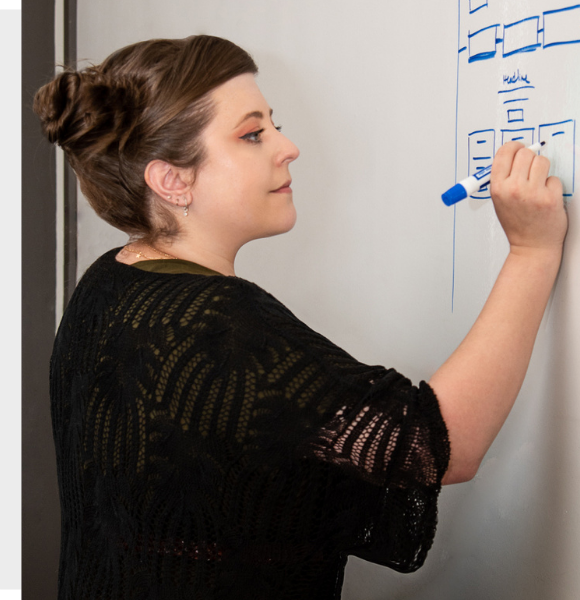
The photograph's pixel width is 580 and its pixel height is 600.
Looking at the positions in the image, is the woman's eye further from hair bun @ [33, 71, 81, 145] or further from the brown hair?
hair bun @ [33, 71, 81, 145]

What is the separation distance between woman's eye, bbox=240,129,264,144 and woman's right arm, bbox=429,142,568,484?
1.03 feet

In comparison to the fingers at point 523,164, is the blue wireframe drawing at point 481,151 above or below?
above

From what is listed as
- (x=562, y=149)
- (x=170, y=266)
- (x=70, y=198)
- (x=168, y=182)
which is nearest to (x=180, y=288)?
(x=170, y=266)

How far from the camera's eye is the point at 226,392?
0.61 m

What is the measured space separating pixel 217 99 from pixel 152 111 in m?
0.08

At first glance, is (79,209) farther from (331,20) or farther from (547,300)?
(547,300)

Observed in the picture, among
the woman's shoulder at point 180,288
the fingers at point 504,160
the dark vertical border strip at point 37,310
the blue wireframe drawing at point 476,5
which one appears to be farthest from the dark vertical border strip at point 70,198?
the fingers at point 504,160

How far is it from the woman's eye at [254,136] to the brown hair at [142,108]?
6 centimetres

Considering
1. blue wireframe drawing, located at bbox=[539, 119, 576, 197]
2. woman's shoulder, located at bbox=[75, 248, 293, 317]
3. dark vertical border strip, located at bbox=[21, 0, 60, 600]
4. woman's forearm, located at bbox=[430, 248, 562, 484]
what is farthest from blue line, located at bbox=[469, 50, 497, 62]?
dark vertical border strip, located at bbox=[21, 0, 60, 600]

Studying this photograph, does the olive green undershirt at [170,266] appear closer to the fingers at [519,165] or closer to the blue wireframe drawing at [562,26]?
the fingers at [519,165]

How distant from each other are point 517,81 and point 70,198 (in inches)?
48.2

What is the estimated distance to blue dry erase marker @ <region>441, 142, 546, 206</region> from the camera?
644mm

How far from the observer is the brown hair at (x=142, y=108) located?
2.53ft

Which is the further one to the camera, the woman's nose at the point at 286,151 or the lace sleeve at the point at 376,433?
the woman's nose at the point at 286,151
